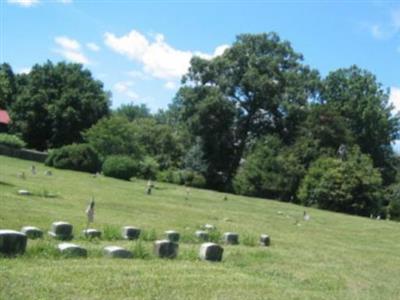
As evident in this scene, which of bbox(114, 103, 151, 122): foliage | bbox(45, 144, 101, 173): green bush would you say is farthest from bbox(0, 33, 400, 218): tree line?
bbox(114, 103, 151, 122): foliage

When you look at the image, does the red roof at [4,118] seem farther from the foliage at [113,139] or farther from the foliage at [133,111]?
the foliage at [133,111]

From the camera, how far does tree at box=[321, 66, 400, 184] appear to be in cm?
6550

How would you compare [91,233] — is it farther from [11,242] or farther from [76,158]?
[76,158]

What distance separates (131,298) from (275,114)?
5729 centimetres

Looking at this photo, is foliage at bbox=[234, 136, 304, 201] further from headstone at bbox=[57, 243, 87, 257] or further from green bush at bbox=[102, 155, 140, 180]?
headstone at bbox=[57, 243, 87, 257]

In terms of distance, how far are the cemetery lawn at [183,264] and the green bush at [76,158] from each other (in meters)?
21.1

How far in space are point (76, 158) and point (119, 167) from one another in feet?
13.9

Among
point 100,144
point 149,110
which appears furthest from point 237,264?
point 149,110

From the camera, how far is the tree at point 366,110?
6550 cm

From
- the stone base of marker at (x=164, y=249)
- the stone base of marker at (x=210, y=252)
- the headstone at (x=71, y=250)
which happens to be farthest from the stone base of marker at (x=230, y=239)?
the headstone at (x=71, y=250)

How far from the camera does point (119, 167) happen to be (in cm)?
4469

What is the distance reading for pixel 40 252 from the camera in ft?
38.8

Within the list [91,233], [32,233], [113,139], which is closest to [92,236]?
[91,233]

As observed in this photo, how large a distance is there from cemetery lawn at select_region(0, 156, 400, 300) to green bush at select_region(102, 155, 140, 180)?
732 inches
